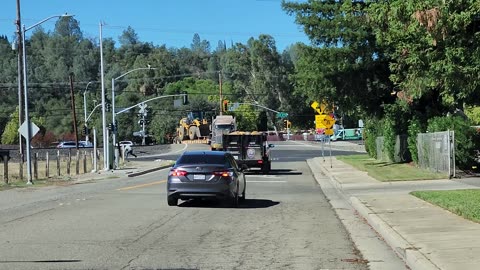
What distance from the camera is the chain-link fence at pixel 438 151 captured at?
2417 cm

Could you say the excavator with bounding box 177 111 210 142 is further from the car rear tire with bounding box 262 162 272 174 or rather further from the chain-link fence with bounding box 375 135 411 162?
the car rear tire with bounding box 262 162 272 174

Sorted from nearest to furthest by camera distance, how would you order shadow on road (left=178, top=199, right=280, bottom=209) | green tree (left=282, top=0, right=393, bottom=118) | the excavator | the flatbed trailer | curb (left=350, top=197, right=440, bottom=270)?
1. curb (left=350, top=197, right=440, bottom=270)
2. shadow on road (left=178, top=199, right=280, bottom=209)
3. green tree (left=282, top=0, right=393, bottom=118)
4. the flatbed trailer
5. the excavator

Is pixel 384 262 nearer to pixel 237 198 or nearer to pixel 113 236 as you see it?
pixel 113 236

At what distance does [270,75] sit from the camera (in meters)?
132

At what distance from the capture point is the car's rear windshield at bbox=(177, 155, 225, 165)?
1717 cm

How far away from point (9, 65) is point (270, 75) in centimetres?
6086

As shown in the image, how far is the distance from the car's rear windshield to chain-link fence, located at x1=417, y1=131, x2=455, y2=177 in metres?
10.8

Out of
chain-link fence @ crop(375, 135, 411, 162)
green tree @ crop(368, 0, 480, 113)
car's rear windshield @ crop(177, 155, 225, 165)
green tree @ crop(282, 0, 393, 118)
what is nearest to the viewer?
green tree @ crop(368, 0, 480, 113)

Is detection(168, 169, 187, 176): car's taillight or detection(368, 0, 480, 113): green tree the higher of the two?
detection(368, 0, 480, 113): green tree

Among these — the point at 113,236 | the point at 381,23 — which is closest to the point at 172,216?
the point at 113,236

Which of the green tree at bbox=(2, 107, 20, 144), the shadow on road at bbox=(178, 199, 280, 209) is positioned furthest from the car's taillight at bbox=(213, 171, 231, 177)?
the green tree at bbox=(2, 107, 20, 144)

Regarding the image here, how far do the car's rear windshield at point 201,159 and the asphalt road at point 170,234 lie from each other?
1.26 m

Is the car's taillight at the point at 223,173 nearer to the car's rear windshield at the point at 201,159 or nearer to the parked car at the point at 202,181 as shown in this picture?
the parked car at the point at 202,181

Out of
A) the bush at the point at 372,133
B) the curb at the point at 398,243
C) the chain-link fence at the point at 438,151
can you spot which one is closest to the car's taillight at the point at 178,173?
the curb at the point at 398,243
